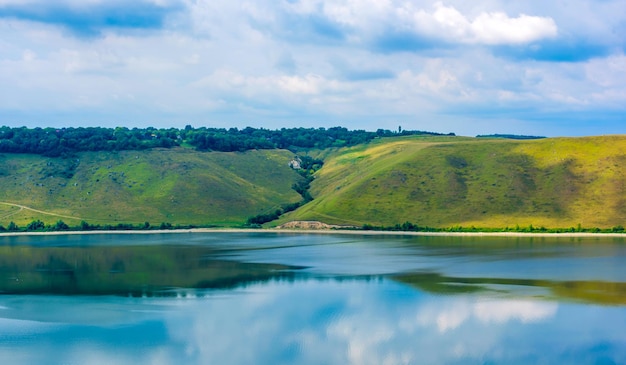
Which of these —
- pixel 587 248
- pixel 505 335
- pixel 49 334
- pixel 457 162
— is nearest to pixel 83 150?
pixel 457 162

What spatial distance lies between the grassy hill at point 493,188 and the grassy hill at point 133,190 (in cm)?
1785

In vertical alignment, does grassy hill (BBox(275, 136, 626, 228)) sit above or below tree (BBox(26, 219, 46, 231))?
above

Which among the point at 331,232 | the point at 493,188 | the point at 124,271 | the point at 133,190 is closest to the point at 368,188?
the point at 331,232

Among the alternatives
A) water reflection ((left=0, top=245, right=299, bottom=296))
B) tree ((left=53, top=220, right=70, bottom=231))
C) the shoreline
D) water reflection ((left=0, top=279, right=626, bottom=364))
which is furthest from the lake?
tree ((left=53, top=220, right=70, bottom=231))

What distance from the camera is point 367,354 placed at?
145 feet

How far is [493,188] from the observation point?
145 metres

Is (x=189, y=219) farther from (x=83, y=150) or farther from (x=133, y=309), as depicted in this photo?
(x=133, y=309)

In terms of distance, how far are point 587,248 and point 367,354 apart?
204ft

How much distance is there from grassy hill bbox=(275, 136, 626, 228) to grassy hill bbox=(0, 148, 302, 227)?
17850 mm

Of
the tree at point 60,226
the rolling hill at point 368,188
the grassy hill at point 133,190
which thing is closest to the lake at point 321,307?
the rolling hill at point 368,188

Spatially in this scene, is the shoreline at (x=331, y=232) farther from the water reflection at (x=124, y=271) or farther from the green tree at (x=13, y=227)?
the water reflection at (x=124, y=271)

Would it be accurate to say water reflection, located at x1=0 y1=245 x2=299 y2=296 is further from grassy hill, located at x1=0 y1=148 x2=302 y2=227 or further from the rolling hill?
grassy hill, located at x1=0 y1=148 x2=302 y2=227

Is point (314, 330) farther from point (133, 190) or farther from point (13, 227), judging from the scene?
point (133, 190)

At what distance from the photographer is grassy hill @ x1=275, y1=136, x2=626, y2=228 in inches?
5261
